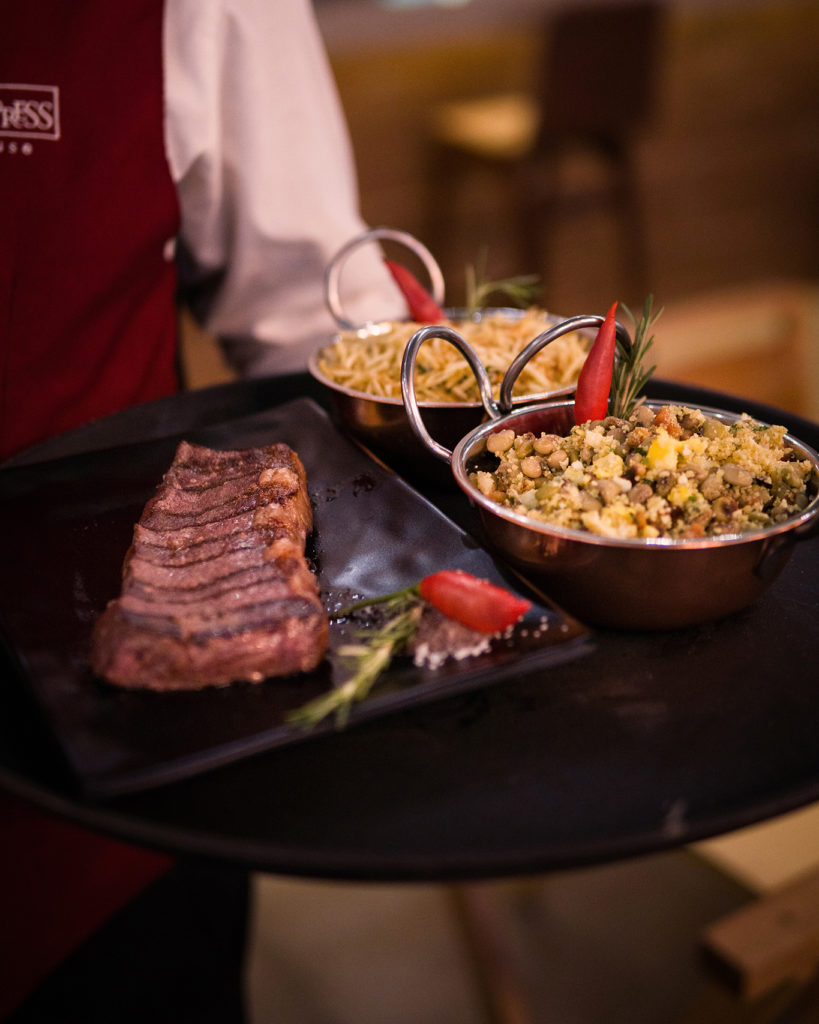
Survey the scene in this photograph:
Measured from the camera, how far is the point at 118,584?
1426 millimetres

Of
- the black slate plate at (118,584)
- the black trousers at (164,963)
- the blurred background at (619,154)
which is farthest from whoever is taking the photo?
the blurred background at (619,154)

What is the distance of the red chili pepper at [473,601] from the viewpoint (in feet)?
4.00

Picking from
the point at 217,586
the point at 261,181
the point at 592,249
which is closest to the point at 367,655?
the point at 217,586

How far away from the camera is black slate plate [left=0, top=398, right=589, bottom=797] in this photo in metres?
1.10

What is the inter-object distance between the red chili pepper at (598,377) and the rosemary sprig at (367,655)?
1.50ft

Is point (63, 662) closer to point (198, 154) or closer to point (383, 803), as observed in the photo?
point (383, 803)

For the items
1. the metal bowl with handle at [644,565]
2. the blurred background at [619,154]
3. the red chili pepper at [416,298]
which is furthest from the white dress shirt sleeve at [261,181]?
the blurred background at [619,154]

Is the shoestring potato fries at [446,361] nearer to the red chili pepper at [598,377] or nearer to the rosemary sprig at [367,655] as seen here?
the red chili pepper at [598,377]

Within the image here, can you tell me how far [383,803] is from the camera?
41.8 inches

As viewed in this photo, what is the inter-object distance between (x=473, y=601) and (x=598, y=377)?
1.61ft

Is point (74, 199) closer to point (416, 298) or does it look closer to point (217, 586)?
point (416, 298)

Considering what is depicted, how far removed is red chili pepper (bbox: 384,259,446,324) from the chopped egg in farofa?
0.61 metres

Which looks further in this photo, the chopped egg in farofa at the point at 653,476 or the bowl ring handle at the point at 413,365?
the bowl ring handle at the point at 413,365

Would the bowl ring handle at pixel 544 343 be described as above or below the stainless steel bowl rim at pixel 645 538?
above
